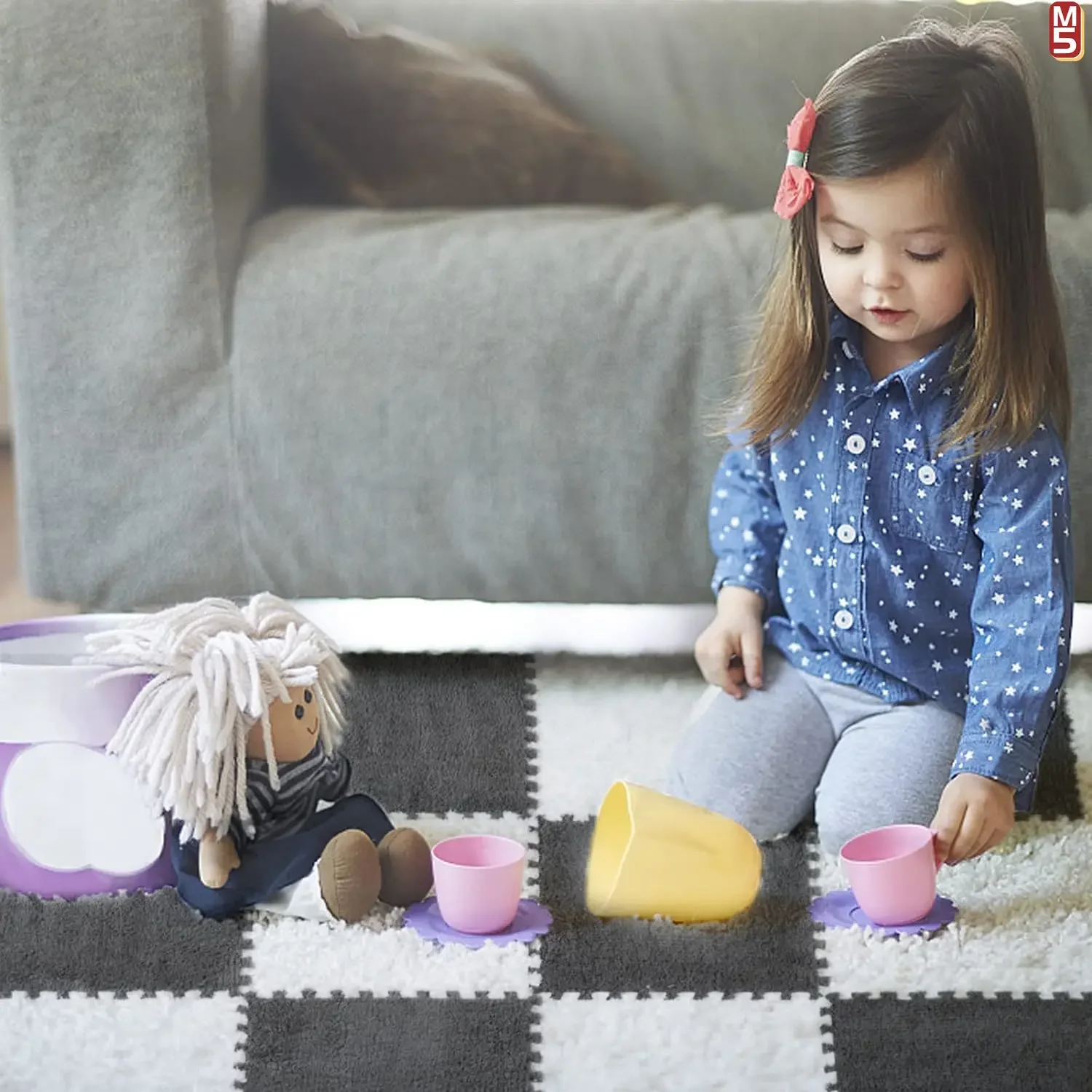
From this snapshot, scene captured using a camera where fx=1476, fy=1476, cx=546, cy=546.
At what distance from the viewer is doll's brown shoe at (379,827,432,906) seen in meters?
0.95

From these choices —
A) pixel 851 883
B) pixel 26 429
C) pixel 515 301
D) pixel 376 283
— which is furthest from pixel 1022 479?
pixel 26 429

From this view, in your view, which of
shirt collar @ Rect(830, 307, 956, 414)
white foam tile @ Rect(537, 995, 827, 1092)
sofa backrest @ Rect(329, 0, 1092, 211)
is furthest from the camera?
sofa backrest @ Rect(329, 0, 1092, 211)

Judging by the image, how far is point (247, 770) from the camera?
3.09 feet

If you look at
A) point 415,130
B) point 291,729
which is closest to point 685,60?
point 415,130

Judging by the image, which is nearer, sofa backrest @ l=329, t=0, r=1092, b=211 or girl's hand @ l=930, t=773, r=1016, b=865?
girl's hand @ l=930, t=773, r=1016, b=865

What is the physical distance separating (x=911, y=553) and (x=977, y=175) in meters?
0.28

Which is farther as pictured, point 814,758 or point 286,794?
point 814,758

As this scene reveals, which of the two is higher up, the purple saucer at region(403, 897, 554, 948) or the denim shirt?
the denim shirt

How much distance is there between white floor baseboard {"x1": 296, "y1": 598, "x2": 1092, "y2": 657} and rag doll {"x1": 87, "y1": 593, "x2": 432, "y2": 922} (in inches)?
13.8

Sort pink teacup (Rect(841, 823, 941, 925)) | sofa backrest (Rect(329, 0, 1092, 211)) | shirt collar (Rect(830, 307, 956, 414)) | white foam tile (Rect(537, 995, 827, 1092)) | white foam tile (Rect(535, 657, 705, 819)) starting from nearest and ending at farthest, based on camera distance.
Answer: white foam tile (Rect(537, 995, 827, 1092))
pink teacup (Rect(841, 823, 941, 925))
shirt collar (Rect(830, 307, 956, 414))
white foam tile (Rect(535, 657, 705, 819))
sofa backrest (Rect(329, 0, 1092, 211))

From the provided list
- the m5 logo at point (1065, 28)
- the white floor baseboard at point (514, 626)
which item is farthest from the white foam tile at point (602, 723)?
the m5 logo at point (1065, 28)

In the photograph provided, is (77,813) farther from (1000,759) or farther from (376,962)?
(1000,759)

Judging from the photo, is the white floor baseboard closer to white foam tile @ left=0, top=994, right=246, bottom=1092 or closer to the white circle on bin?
the white circle on bin

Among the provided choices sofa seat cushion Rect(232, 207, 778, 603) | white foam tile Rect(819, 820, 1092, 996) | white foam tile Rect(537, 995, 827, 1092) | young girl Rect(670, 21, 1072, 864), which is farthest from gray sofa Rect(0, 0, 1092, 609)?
white foam tile Rect(537, 995, 827, 1092)
